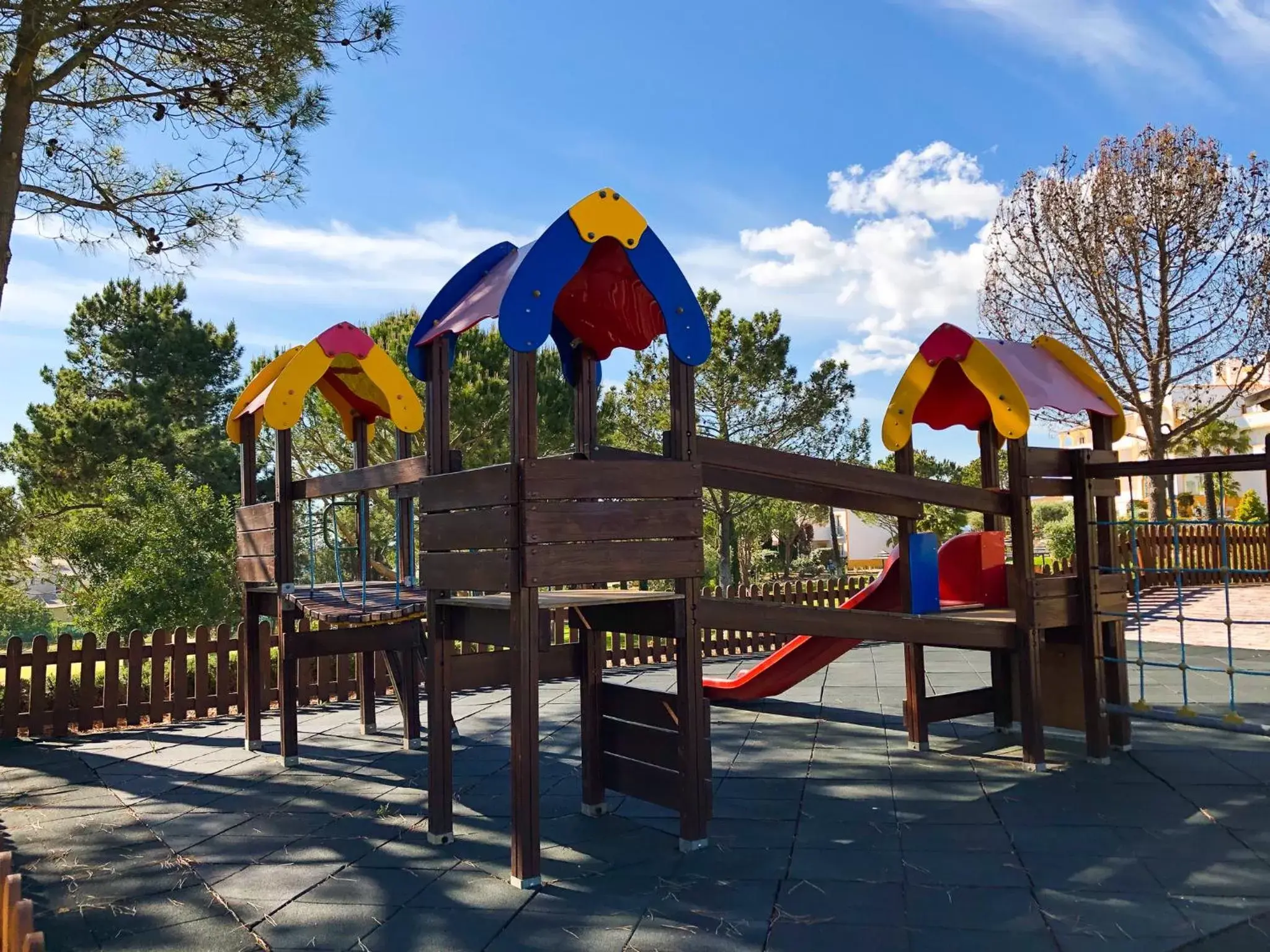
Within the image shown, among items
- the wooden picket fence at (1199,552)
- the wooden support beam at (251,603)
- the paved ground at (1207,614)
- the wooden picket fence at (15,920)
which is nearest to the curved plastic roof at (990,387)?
the wooden support beam at (251,603)

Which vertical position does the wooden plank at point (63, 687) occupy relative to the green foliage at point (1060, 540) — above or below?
below

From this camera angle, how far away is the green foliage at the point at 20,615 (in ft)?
54.7

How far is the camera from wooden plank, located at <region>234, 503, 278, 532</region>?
6375mm

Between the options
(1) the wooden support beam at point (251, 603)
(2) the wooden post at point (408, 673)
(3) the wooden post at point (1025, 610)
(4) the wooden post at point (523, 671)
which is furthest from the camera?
(1) the wooden support beam at point (251, 603)

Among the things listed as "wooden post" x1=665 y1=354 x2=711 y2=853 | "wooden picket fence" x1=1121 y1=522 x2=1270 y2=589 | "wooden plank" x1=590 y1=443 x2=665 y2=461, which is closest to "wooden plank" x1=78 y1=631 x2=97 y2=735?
"wooden plank" x1=590 y1=443 x2=665 y2=461

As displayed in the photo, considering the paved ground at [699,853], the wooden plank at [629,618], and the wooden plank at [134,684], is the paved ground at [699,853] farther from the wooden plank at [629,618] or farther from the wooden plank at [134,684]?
→ the wooden plank at [134,684]

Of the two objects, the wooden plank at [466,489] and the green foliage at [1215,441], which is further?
the green foliage at [1215,441]

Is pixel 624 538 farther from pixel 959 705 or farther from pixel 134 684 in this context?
pixel 134 684

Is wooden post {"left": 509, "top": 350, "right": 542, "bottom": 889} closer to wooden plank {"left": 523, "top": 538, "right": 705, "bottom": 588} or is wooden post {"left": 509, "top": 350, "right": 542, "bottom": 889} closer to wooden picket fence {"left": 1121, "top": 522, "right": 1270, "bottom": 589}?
wooden plank {"left": 523, "top": 538, "right": 705, "bottom": 588}

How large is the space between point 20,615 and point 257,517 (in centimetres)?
1363

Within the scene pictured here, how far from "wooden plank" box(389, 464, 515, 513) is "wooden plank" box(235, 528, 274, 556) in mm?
2100

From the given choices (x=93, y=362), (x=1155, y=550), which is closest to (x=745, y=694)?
(x=1155, y=550)

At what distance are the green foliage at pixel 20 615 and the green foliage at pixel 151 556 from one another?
2436 millimetres

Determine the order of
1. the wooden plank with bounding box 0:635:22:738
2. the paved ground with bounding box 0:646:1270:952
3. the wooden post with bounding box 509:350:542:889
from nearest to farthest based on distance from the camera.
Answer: the paved ground with bounding box 0:646:1270:952 < the wooden post with bounding box 509:350:542:889 < the wooden plank with bounding box 0:635:22:738
